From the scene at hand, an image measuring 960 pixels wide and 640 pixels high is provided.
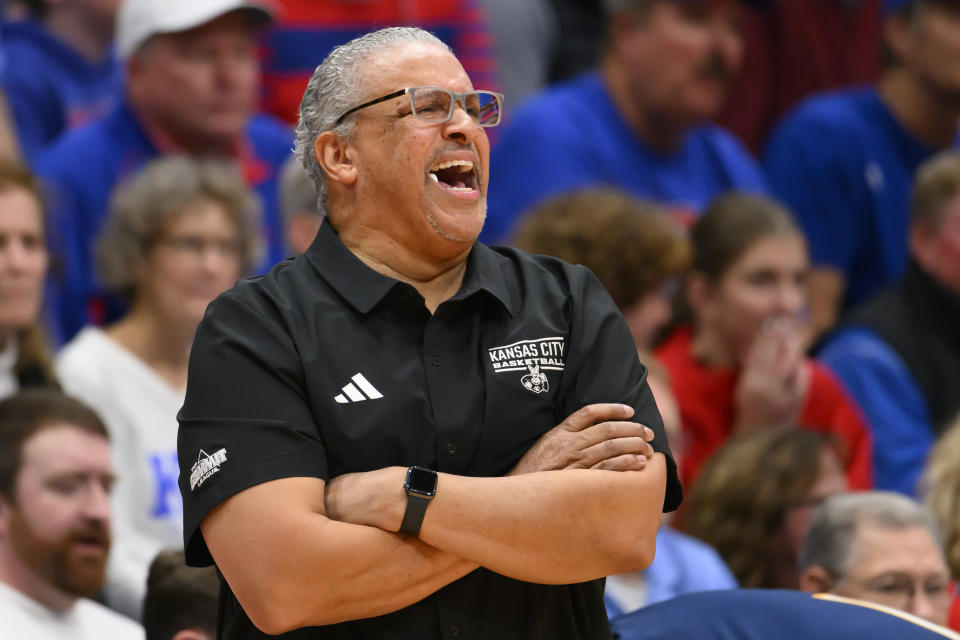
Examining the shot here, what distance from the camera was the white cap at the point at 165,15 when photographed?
5.30 meters

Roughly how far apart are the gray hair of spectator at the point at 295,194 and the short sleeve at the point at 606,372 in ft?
8.86

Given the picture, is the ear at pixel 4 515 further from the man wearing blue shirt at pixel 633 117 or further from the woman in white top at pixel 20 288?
the man wearing blue shirt at pixel 633 117

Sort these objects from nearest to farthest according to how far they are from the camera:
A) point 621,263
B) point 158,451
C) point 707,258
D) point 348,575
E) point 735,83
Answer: point 348,575
point 158,451
point 621,263
point 707,258
point 735,83

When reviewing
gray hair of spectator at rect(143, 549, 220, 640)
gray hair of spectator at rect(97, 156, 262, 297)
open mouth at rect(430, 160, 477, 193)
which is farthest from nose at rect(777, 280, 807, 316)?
open mouth at rect(430, 160, 477, 193)

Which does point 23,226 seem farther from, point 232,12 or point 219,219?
point 232,12

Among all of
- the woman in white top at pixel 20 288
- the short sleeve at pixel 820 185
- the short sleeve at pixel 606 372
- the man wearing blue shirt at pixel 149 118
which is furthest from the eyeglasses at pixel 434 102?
the short sleeve at pixel 820 185

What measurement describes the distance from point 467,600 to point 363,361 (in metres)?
0.40

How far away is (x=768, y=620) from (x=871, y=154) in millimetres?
4001

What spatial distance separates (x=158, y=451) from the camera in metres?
4.48

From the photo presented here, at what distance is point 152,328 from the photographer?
15.5 feet

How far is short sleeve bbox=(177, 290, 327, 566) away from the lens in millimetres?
2193

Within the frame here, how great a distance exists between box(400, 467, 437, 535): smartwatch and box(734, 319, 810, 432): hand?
302 centimetres

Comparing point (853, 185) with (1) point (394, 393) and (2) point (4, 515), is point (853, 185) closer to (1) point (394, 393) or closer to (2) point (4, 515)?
(2) point (4, 515)

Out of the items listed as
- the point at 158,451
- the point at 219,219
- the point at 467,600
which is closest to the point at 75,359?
the point at 158,451
